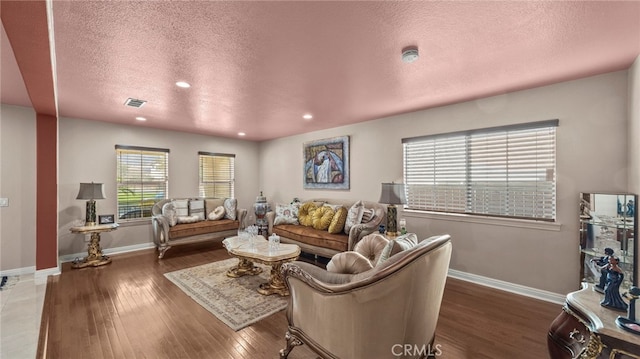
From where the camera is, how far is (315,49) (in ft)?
7.06

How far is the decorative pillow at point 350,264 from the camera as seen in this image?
71.7 inches

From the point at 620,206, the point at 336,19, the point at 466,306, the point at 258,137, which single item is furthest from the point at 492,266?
the point at 258,137

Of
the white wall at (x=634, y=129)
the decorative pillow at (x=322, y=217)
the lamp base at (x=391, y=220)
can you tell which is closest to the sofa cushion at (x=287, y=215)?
the decorative pillow at (x=322, y=217)

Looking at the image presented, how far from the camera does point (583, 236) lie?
8.84ft

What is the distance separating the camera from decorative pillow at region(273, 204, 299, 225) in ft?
16.5

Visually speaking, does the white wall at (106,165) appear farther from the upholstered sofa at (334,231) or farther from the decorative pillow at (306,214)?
the decorative pillow at (306,214)

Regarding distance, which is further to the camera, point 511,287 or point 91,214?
point 91,214

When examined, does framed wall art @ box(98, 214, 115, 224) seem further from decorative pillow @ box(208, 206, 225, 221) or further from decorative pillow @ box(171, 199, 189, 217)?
decorative pillow @ box(208, 206, 225, 221)

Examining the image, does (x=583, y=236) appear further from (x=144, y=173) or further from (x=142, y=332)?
(x=144, y=173)

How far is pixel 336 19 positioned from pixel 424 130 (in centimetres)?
272

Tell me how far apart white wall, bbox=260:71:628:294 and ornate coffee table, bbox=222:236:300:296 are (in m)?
2.09

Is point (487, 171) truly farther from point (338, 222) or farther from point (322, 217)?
point (322, 217)

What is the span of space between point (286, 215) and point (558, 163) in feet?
13.4

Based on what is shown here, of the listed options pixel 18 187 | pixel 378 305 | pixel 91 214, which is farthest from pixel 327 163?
pixel 18 187
